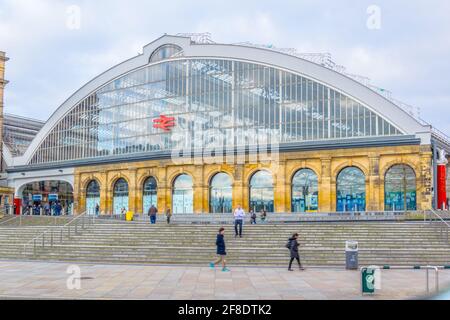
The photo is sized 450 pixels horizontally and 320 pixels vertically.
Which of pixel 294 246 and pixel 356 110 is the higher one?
pixel 356 110

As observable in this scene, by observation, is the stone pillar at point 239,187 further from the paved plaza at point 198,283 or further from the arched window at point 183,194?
the paved plaza at point 198,283

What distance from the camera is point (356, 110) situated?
47688 mm

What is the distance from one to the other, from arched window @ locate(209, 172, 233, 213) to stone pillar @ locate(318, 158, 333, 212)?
903cm

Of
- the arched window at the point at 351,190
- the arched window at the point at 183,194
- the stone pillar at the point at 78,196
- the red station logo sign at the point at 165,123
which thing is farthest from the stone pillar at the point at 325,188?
the stone pillar at the point at 78,196

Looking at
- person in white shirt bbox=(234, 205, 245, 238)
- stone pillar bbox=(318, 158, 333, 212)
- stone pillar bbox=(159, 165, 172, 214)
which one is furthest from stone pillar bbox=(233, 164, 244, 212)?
person in white shirt bbox=(234, 205, 245, 238)

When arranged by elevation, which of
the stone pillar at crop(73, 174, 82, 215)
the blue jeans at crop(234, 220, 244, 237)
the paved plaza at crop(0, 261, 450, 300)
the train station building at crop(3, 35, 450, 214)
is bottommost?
the paved plaza at crop(0, 261, 450, 300)

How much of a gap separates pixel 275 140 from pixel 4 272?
32.0m

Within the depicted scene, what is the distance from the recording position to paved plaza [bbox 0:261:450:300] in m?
16.1

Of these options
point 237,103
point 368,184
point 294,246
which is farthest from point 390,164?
point 294,246

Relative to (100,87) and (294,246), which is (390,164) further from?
(100,87)

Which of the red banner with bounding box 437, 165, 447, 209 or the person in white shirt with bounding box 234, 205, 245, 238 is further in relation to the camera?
the red banner with bounding box 437, 165, 447, 209

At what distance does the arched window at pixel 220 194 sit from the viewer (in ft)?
172

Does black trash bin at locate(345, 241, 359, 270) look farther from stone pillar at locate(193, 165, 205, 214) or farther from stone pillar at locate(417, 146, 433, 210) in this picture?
stone pillar at locate(193, 165, 205, 214)

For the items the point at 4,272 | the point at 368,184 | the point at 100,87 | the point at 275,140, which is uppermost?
the point at 100,87
